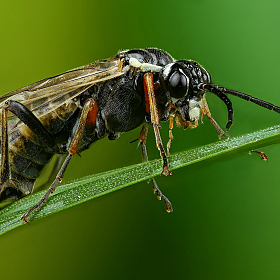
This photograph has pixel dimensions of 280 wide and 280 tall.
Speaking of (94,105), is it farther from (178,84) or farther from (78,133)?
(178,84)

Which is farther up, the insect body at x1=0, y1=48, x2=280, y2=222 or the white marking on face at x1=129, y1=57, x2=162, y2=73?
the white marking on face at x1=129, y1=57, x2=162, y2=73

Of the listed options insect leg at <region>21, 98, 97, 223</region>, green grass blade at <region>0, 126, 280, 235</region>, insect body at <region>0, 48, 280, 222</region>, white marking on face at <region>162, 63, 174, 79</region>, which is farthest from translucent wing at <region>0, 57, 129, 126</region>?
green grass blade at <region>0, 126, 280, 235</region>

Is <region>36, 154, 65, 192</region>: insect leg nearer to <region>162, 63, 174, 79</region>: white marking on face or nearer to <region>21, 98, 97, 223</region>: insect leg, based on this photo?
<region>21, 98, 97, 223</region>: insect leg

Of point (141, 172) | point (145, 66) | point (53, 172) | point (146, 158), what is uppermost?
point (145, 66)

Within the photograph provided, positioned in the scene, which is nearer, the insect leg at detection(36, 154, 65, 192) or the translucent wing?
the translucent wing

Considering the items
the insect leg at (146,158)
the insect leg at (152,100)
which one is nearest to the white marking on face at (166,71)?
the insect leg at (152,100)

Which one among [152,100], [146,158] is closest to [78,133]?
[152,100]

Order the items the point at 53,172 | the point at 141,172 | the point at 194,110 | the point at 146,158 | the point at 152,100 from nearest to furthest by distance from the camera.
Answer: the point at 141,172 → the point at 152,100 → the point at 194,110 → the point at 146,158 → the point at 53,172
